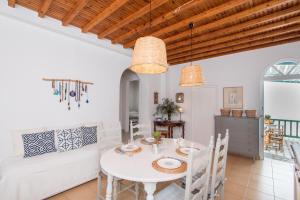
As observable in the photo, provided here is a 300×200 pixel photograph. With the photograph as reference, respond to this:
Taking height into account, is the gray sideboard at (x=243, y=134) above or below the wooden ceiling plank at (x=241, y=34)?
below

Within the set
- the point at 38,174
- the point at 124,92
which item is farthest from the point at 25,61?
the point at 124,92

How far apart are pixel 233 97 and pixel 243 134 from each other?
106 cm

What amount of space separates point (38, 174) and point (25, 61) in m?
1.80

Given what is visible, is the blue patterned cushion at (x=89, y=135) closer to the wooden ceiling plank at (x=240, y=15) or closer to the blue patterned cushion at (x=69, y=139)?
the blue patterned cushion at (x=69, y=139)

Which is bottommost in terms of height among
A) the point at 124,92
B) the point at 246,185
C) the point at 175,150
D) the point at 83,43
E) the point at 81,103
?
the point at 246,185

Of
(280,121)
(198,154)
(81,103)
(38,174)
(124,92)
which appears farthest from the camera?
(124,92)

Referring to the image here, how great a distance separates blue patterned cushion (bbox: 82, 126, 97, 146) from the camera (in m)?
2.99

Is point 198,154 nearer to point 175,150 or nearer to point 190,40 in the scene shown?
point 175,150

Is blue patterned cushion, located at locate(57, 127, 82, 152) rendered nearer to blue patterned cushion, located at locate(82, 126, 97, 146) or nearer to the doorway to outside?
blue patterned cushion, located at locate(82, 126, 97, 146)

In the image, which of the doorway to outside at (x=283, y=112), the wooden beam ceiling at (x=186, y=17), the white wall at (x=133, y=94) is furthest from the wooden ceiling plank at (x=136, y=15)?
the doorway to outside at (x=283, y=112)

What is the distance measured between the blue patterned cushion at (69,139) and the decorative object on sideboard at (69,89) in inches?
20.1

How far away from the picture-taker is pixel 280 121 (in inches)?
221

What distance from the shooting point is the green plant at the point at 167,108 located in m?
5.02

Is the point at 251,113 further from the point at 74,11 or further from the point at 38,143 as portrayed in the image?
the point at 38,143
